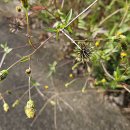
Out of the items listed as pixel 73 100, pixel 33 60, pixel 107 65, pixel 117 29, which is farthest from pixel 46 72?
pixel 117 29

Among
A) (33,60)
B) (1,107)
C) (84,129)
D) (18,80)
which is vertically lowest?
(84,129)

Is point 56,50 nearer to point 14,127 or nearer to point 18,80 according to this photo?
point 18,80

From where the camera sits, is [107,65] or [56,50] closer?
[107,65]

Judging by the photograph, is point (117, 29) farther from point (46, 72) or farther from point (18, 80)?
point (18, 80)

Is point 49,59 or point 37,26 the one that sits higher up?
point 37,26

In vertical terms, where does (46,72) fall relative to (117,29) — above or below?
below

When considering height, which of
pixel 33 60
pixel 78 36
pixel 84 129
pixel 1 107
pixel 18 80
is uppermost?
pixel 78 36

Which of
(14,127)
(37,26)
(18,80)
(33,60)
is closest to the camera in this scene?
(14,127)

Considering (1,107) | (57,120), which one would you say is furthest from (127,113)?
(1,107)

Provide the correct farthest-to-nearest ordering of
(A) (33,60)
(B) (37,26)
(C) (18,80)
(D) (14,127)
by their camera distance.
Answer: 1. (B) (37,26)
2. (A) (33,60)
3. (C) (18,80)
4. (D) (14,127)
